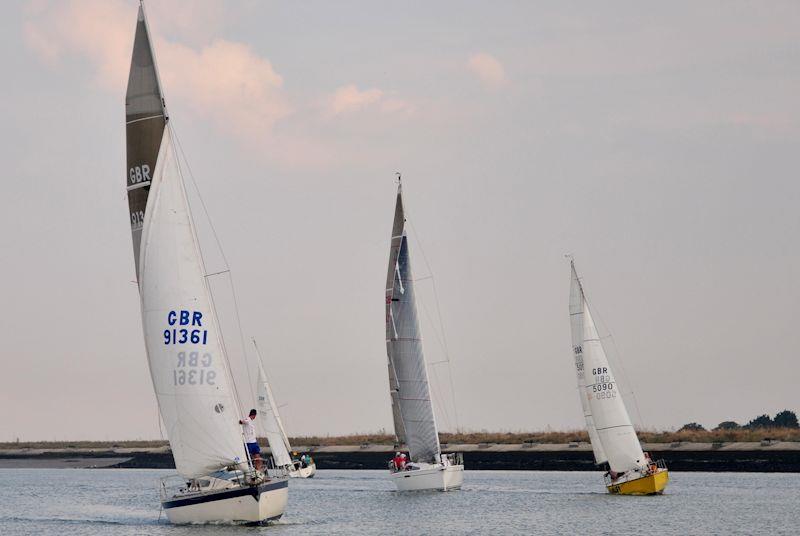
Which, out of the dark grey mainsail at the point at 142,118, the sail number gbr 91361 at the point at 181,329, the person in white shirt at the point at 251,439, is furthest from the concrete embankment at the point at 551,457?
the dark grey mainsail at the point at 142,118

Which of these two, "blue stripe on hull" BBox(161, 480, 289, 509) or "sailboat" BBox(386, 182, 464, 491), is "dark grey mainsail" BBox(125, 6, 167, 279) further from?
"sailboat" BBox(386, 182, 464, 491)

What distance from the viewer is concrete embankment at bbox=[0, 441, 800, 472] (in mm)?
86062

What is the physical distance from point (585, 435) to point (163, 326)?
7416 cm

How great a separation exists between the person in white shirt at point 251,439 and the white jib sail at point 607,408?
23.5 m

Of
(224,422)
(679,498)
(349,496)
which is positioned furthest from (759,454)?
(224,422)

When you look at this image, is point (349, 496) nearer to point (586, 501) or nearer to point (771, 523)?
point (586, 501)

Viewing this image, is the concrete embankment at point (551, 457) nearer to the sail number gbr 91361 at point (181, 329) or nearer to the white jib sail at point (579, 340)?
the white jib sail at point (579, 340)

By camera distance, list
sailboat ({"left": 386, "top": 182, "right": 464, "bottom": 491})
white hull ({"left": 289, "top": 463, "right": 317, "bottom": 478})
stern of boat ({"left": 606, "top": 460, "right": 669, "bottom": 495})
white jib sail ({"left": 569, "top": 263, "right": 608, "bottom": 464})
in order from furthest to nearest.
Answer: white hull ({"left": 289, "top": 463, "right": 317, "bottom": 478})
sailboat ({"left": 386, "top": 182, "right": 464, "bottom": 491})
white jib sail ({"left": 569, "top": 263, "right": 608, "bottom": 464})
stern of boat ({"left": 606, "top": 460, "right": 669, "bottom": 495})

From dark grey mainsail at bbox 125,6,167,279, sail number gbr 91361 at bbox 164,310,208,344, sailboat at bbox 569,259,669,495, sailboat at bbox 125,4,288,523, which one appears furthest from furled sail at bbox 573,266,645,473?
dark grey mainsail at bbox 125,6,167,279

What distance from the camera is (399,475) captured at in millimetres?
65812

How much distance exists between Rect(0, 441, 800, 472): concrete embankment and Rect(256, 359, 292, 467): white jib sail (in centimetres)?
1890

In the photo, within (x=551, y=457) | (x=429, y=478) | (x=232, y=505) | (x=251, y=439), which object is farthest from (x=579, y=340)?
(x=551, y=457)

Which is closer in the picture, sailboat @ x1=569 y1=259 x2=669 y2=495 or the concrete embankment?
sailboat @ x1=569 y1=259 x2=669 y2=495

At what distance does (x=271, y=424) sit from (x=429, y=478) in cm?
2436
